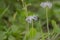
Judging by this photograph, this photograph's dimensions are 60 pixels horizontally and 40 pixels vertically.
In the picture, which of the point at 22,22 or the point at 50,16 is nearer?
the point at 22,22

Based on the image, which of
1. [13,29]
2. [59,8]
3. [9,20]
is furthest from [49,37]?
[59,8]

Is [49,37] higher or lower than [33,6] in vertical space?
lower

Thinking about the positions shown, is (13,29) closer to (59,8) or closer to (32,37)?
(32,37)

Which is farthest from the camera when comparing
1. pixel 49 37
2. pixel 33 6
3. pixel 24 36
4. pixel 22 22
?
pixel 33 6

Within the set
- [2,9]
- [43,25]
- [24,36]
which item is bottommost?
[24,36]

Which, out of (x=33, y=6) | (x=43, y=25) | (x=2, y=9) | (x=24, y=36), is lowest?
(x=24, y=36)

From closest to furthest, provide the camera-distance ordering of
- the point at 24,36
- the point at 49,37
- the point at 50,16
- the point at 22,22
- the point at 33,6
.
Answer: the point at 49,37 → the point at 24,36 → the point at 22,22 → the point at 50,16 → the point at 33,6

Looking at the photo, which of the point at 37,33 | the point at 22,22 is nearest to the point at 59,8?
the point at 22,22

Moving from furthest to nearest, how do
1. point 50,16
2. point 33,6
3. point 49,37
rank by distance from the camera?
point 33,6, point 50,16, point 49,37

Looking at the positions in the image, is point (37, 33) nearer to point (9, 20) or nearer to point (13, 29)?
point (13, 29)
